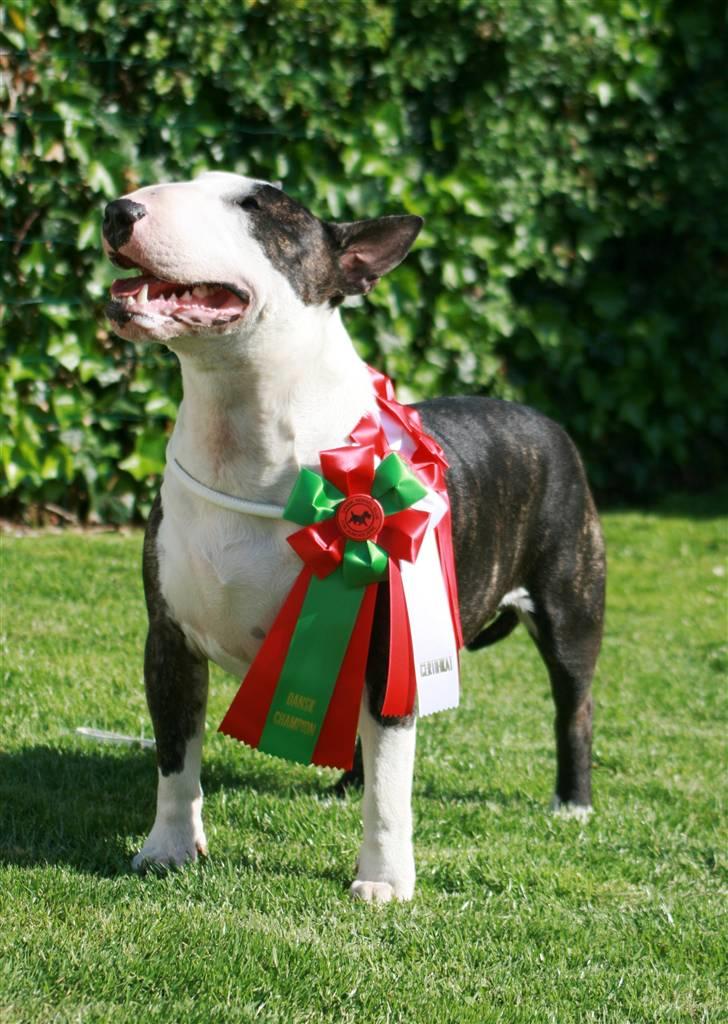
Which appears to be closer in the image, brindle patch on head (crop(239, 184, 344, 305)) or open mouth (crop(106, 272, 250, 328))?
open mouth (crop(106, 272, 250, 328))

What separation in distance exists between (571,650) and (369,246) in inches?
62.8

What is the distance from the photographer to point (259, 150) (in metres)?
7.21

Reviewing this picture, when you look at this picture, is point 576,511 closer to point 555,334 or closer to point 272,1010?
point 272,1010

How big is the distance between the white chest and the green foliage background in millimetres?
3671

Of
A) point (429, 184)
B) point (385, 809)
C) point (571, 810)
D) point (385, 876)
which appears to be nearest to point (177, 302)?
point (385, 809)

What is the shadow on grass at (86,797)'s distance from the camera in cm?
353

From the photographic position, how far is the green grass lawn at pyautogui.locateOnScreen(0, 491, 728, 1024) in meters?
2.86

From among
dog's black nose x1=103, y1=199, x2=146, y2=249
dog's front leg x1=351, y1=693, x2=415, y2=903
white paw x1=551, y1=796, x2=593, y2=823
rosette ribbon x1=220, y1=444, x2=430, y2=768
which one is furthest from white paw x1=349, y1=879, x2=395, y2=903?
dog's black nose x1=103, y1=199, x2=146, y2=249

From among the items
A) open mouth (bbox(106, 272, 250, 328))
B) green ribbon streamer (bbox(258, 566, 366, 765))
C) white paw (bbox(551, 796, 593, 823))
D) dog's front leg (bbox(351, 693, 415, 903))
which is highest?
open mouth (bbox(106, 272, 250, 328))

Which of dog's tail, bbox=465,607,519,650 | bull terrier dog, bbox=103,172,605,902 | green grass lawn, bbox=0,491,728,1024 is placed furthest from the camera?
dog's tail, bbox=465,607,519,650

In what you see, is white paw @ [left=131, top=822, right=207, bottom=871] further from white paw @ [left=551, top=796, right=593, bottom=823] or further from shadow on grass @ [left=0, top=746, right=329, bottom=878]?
white paw @ [left=551, top=796, right=593, bottom=823]

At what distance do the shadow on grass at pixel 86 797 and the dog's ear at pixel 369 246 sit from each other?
1591 mm

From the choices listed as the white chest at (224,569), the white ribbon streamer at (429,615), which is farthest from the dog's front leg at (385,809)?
the white chest at (224,569)

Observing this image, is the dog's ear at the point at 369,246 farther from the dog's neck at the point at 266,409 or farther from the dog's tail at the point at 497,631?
the dog's tail at the point at 497,631
